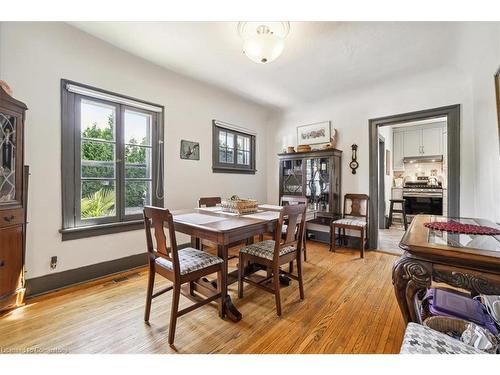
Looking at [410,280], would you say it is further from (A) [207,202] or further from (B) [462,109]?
(B) [462,109]

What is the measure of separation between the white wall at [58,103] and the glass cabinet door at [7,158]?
0.68 feet

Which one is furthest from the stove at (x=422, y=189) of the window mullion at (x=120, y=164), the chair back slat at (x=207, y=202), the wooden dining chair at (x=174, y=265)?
the window mullion at (x=120, y=164)

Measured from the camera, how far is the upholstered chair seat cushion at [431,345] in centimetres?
86

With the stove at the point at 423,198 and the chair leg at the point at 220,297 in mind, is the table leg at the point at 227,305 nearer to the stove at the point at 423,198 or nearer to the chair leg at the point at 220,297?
the chair leg at the point at 220,297

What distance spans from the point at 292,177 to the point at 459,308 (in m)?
3.08

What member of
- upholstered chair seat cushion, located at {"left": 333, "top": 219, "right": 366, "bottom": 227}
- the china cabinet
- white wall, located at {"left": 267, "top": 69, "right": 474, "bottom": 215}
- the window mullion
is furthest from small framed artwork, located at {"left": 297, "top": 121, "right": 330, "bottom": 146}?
the china cabinet

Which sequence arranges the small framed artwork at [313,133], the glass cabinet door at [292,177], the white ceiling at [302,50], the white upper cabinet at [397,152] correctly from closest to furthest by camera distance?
the white ceiling at [302,50] → the small framed artwork at [313,133] → the glass cabinet door at [292,177] → the white upper cabinet at [397,152]

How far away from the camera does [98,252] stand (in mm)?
2430

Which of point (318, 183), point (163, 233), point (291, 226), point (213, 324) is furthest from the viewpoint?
point (318, 183)

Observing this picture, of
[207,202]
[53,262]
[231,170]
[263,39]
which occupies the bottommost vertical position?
[53,262]

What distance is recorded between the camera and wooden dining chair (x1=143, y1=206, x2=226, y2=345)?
1.46 metres

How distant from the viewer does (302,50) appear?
8.03 feet

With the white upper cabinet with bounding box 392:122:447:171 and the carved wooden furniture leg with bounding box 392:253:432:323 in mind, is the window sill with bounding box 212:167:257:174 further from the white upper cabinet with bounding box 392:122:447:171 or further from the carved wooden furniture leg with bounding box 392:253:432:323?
the white upper cabinet with bounding box 392:122:447:171

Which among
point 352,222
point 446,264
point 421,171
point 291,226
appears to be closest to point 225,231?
point 291,226
